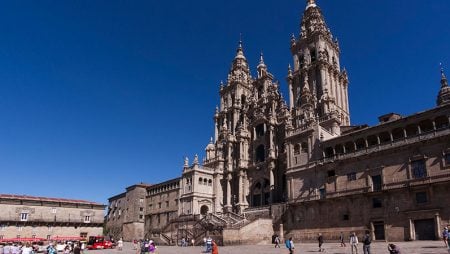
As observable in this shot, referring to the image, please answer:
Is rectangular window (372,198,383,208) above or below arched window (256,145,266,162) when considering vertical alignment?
below

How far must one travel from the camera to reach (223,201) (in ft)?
232

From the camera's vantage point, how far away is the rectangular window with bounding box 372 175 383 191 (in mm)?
41119

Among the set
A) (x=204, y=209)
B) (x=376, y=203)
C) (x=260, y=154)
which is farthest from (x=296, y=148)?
(x=204, y=209)

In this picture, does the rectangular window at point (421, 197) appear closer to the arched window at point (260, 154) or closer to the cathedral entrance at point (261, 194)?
the cathedral entrance at point (261, 194)

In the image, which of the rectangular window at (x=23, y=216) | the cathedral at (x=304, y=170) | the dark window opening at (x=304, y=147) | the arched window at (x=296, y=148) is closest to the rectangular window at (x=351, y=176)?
the cathedral at (x=304, y=170)

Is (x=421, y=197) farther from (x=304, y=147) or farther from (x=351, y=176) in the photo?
(x=304, y=147)

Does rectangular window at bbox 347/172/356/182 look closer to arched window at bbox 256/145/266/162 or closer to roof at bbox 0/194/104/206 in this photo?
arched window at bbox 256/145/266/162

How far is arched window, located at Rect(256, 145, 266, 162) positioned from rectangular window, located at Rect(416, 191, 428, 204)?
31271mm

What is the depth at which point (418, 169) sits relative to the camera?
1497 inches

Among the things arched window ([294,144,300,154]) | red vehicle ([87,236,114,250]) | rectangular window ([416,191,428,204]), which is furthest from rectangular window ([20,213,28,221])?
rectangular window ([416,191,428,204])

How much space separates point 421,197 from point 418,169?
281cm

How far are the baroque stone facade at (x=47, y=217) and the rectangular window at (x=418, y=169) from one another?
61.5 metres

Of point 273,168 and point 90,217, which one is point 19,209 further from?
point 273,168

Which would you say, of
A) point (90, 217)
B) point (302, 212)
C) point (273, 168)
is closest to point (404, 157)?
point (302, 212)
